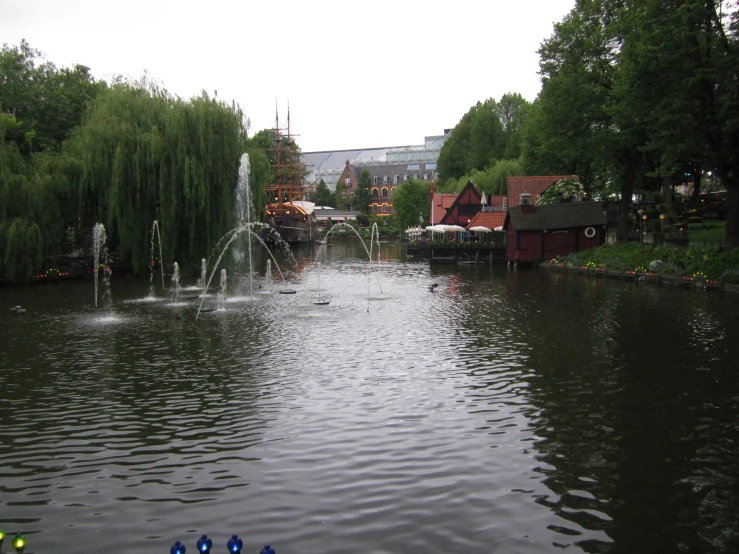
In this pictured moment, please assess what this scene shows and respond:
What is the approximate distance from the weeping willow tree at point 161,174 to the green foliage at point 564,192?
91.7 ft

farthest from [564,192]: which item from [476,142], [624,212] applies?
[476,142]

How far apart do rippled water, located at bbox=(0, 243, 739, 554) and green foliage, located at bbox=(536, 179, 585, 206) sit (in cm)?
3168

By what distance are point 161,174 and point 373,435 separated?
84.0 feet

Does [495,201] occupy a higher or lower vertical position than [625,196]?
higher

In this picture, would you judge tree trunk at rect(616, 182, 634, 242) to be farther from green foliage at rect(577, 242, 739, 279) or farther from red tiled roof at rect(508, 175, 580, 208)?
red tiled roof at rect(508, 175, 580, 208)

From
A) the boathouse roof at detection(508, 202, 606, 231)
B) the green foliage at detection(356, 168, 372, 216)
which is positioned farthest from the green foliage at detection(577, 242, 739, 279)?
the green foliage at detection(356, 168, 372, 216)

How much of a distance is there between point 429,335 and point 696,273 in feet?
60.1

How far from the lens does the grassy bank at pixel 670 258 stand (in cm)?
2919

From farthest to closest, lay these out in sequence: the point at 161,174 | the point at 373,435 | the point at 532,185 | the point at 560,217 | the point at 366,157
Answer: the point at 366,157, the point at 532,185, the point at 560,217, the point at 161,174, the point at 373,435

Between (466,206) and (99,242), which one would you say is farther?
(466,206)

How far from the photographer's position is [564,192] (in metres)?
51.2

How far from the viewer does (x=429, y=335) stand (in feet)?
61.3

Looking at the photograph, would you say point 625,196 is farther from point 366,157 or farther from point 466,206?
point 366,157

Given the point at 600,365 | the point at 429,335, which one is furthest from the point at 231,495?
the point at 429,335
